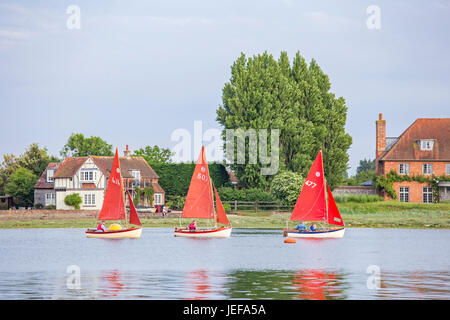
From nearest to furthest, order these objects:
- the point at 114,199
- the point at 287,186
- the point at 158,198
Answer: the point at 114,199 → the point at 287,186 → the point at 158,198

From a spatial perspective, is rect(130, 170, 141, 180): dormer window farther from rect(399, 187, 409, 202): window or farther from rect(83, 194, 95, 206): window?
rect(399, 187, 409, 202): window

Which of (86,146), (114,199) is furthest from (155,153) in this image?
(114,199)

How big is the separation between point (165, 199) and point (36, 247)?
46808 millimetres

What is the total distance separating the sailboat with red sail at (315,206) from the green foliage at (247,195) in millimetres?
23904

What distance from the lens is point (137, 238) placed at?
59000mm

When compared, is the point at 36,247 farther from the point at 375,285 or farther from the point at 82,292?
the point at 375,285

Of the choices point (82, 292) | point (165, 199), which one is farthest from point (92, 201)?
point (82, 292)

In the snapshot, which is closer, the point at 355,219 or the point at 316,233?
the point at 316,233

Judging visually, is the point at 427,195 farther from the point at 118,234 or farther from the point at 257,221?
the point at 118,234

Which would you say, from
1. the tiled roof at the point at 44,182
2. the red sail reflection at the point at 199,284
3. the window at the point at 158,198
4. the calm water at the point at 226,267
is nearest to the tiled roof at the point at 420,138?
the calm water at the point at 226,267

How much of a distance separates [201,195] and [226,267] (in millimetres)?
20818

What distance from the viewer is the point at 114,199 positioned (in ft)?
196

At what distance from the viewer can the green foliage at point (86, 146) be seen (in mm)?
115500

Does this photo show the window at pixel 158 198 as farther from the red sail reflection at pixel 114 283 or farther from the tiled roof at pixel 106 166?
the red sail reflection at pixel 114 283
